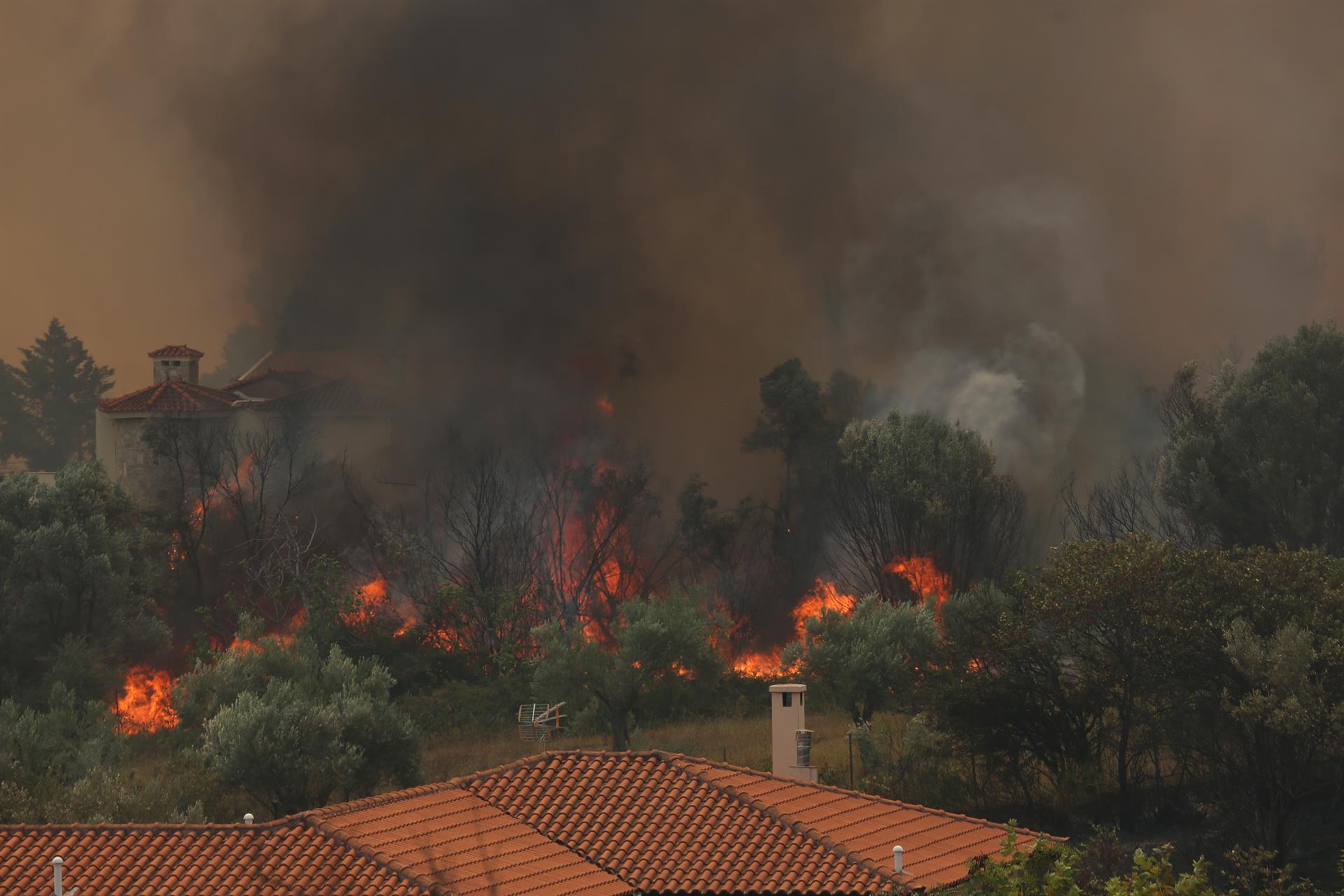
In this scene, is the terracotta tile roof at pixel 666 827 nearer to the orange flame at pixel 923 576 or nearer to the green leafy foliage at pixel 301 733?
the green leafy foliage at pixel 301 733

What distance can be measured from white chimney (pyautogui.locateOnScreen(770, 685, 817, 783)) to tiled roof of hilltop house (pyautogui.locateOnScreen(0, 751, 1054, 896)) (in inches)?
153

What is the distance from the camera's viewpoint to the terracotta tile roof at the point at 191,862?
25547 millimetres

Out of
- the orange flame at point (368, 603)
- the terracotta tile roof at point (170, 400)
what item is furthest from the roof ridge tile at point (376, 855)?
the terracotta tile roof at point (170, 400)

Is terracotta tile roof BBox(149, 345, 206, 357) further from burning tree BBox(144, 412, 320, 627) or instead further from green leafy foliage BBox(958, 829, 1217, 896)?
green leafy foliage BBox(958, 829, 1217, 896)

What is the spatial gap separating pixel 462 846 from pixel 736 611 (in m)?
36.7

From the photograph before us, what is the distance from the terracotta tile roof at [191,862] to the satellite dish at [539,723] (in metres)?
21.4

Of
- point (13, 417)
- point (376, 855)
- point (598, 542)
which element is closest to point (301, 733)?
point (376, 855)

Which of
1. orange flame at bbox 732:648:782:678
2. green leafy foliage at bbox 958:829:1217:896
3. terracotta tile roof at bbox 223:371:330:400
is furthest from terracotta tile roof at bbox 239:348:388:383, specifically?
green leafy foliage at bbox 958:829:1217:896

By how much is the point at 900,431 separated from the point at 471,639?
16886 millimetres

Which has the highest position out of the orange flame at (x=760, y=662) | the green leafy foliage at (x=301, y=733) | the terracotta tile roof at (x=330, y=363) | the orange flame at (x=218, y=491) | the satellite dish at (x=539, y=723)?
the terracotta tile roof at (x=330, y=363)

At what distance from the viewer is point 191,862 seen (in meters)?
26.3

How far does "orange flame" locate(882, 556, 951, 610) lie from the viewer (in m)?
60.2

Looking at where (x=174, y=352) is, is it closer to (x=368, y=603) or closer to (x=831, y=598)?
(x=368, y=603)

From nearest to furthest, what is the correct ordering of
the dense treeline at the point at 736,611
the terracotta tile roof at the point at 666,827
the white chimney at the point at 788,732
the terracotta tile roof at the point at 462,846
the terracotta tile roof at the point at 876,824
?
the terracotta tile roof at the point at 462,846 → the terracotta tile roof at the point at 666,827 → the terracotta tile roof at the point at 876,824 → the white chimney at the point at 788,732 → the dense treeline at the point at 736,611
